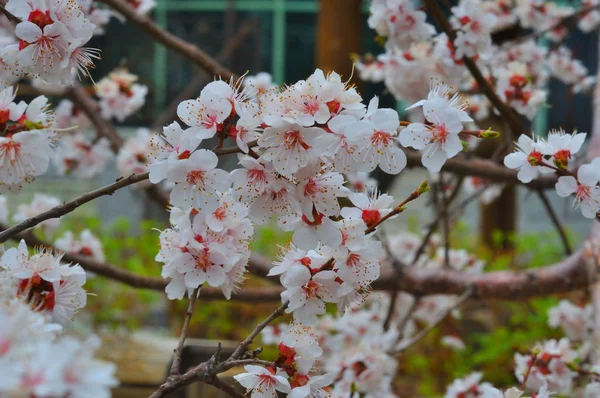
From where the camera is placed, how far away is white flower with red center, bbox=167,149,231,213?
25.4 inches

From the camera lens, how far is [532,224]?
4578 millimetres

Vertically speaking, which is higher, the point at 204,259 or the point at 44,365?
the point at 204,259

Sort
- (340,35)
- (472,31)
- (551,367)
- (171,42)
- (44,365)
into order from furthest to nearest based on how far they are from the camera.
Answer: (340,35)
(171,42)
(472,31)
(551,367)
(44,365)

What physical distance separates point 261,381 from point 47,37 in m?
0.43

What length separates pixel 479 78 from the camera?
1.18m

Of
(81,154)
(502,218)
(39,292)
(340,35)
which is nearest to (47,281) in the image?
(39,292)

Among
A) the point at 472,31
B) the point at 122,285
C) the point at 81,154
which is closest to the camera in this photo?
the point at 472,31

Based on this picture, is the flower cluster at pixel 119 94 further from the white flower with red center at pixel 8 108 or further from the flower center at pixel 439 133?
the flower center at pixel 439 133

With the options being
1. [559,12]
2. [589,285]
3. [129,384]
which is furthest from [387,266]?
[129,384]

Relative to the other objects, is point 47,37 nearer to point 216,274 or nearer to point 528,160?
point 216,274

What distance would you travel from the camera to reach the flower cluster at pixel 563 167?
2.43ft

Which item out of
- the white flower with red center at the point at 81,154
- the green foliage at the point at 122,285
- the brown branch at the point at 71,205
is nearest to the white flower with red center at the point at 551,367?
the brown branch at the point at 71,205

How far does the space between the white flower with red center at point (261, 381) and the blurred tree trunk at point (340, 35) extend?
1.95 metres

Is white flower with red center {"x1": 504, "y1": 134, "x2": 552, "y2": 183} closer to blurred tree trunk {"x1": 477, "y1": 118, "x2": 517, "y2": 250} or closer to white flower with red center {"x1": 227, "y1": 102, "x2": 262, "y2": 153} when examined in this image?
white flower with red center {"x1": 227, "y1": 102, "x2": 262, "y2": 153}
